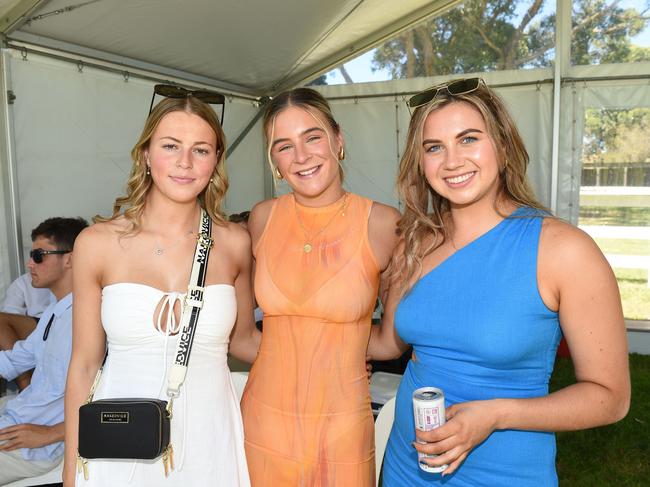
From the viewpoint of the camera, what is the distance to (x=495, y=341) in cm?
145

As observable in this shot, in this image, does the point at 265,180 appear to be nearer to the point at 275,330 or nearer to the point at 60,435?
the point at 60,435

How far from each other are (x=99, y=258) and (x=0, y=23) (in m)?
3.63

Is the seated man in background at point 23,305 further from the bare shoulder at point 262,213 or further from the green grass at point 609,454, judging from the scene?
the green grass at point 609,454

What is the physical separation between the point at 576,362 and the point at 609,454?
3407 mm

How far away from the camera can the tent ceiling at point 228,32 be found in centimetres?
477

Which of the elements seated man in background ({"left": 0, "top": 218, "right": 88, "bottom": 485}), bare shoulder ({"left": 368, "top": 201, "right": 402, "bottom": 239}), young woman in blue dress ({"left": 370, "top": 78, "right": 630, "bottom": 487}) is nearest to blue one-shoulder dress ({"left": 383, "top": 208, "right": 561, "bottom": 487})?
young woman in blue dress ({"left": 370, "top": 78, "right": 630, "bottom": 487})

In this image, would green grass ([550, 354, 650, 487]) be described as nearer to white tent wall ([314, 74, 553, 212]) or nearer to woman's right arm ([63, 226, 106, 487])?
woman's right arm ([63, 226, 106, 487])

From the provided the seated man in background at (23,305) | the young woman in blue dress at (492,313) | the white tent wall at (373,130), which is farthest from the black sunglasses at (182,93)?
the white tent wall at (373,130)

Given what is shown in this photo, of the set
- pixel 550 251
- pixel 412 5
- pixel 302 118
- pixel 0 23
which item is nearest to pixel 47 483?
pixel 302 118

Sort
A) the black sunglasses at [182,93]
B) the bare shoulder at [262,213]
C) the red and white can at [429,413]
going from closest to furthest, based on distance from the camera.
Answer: the red and white can at [429,413] → the black sunglasses at [182,93] → the bare shoulder at [262,213]

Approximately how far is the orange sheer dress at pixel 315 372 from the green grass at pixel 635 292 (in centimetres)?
588

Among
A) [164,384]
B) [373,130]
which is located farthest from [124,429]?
[373,130]

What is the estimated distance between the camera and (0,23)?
14.5ft

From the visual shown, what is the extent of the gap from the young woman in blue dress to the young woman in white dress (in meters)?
0.58
